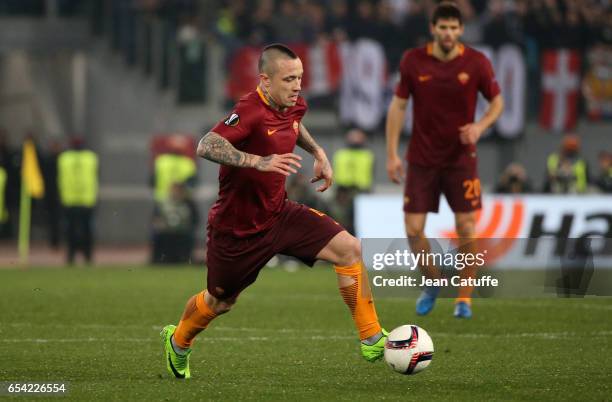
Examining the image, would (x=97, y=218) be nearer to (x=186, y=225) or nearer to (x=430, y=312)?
(x=186, y=225)

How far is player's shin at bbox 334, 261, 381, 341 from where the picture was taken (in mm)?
7891

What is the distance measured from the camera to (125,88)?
26.1 metres

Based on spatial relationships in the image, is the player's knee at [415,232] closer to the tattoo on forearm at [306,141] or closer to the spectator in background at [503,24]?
the tattoo on forearm at [306,141]

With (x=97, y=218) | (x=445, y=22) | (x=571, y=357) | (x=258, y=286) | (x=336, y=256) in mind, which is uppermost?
(x=445, y=22)

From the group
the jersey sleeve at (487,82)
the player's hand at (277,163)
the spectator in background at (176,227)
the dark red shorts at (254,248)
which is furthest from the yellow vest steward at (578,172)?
the player's hand at (277,163)

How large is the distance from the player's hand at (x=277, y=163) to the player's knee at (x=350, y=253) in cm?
76

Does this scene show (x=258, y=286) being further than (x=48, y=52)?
No

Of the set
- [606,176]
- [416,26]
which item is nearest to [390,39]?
[416,26]

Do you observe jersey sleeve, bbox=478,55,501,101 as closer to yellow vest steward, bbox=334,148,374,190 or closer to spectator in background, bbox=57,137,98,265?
yellow vest steward, bbox=334,148,374,190

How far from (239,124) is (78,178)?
45.1ft

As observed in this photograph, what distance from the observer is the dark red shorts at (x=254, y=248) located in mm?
7852

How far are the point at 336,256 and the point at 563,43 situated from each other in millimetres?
17527

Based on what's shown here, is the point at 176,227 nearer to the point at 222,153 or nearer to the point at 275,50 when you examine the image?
the point at 275,50

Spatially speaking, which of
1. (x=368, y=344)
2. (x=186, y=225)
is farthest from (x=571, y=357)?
(x=186, y=225)
